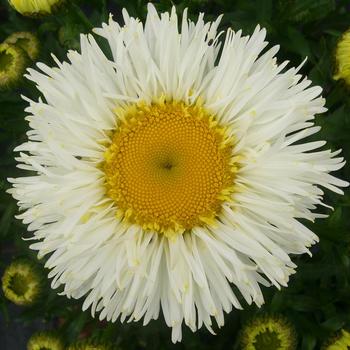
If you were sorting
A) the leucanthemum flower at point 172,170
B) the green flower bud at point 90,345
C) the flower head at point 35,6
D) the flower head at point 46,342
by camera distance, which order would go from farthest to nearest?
the flower head at point 46,342 < the green flower bud at point 90,345 < the flower head at point 35,6 < the leucanthemum flower at point 172,170

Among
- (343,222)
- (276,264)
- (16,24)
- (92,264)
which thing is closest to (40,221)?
(92,264)

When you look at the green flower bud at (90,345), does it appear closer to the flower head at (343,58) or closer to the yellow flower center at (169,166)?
the yellow flower center at (169,166)

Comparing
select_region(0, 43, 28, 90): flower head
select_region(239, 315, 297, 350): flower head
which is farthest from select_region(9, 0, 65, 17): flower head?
select_region(239, 315, 297, 350): flower head

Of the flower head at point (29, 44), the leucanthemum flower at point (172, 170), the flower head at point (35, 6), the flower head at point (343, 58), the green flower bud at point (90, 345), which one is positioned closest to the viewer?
the leucanthemum flower at point (172, 170)

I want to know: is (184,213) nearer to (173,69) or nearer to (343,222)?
(173,69)

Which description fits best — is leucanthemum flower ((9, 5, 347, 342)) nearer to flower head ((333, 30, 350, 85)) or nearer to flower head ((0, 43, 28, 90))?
flower head ((333, 30, 350, 85))

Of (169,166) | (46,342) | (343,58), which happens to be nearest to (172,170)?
(169,166)

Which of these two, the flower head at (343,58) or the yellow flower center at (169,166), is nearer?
the yellow flower center at (169,166)

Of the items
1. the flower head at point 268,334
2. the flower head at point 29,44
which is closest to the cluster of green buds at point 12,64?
the flower head at point 29,44
